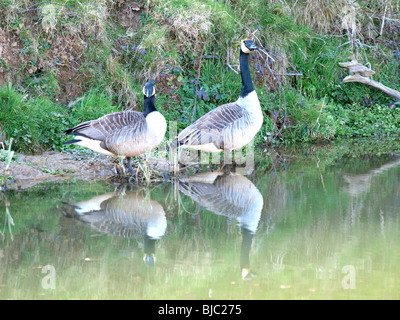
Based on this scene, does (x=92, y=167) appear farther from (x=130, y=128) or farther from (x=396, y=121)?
(x=396, y=121)

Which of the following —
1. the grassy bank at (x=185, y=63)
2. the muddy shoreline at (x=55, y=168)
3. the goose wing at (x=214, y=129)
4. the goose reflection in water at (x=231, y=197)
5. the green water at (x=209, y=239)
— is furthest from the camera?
the grassy bank at (x=185, y=63)

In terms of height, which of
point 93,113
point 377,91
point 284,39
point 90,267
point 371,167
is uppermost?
point 284,39

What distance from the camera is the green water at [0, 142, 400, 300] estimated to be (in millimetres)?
4031

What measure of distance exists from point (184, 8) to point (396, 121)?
179 inches

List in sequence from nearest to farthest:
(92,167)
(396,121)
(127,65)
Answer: (92,167)
(127,65)
(396,121)

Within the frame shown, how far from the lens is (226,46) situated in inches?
408

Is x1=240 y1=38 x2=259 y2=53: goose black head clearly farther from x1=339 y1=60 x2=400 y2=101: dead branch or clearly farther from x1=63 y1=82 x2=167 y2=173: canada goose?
x1=339 y1=60 x2=400 y2=101: dead branch

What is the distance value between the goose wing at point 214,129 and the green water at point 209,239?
0.81m

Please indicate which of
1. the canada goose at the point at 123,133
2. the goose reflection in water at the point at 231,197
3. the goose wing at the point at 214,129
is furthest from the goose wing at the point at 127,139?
the goose wing at the point at 214,129

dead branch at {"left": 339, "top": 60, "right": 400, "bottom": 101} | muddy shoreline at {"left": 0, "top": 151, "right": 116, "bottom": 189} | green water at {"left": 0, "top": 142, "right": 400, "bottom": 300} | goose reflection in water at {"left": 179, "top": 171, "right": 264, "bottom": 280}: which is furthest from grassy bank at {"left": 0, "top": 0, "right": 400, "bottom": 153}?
green water at {"left": 0, "top": 142, "right": 400, "bottom": 300}

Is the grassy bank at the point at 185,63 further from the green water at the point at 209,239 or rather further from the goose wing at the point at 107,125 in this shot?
the green water at the point at 209,239

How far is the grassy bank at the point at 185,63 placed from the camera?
916 centimetres

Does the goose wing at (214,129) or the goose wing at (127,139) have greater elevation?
the goose wing at (214,129)

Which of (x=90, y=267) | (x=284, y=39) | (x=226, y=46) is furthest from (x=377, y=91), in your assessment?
(x=90, y=267)
